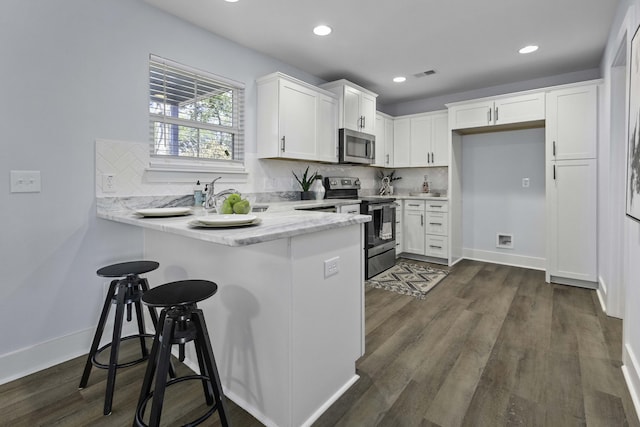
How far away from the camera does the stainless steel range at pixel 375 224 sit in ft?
13.0

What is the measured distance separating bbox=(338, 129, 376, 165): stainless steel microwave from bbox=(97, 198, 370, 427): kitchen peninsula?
7.59 feet

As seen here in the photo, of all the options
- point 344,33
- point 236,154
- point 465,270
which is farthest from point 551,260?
point 236,154

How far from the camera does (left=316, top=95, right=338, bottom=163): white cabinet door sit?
3713 mm

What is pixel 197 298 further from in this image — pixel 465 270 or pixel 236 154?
pixel 465 270

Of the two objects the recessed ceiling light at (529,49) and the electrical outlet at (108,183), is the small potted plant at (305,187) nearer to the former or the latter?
the electrical outlet at (108,183)

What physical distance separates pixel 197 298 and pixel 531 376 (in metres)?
1.93

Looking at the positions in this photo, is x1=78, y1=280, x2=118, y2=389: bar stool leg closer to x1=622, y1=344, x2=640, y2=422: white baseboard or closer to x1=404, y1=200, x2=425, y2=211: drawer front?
x1=622, y1=344, x2=640, y2=422: white baseboard

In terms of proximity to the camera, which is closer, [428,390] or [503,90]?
[428,390]

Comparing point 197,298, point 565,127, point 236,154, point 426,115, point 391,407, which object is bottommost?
point 391,407

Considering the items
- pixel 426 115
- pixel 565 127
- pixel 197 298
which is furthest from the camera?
pixel 426 115

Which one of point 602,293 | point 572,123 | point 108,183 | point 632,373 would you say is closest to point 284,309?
point 108,183

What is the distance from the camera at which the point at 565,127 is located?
3.53 metres

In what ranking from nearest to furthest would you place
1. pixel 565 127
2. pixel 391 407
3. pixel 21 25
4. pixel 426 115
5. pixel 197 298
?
pixel 197 298 → pixel 391 407 → pixel 21 25 → pixel 565 127 → pixel 426 115

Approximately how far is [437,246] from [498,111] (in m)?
1.89
